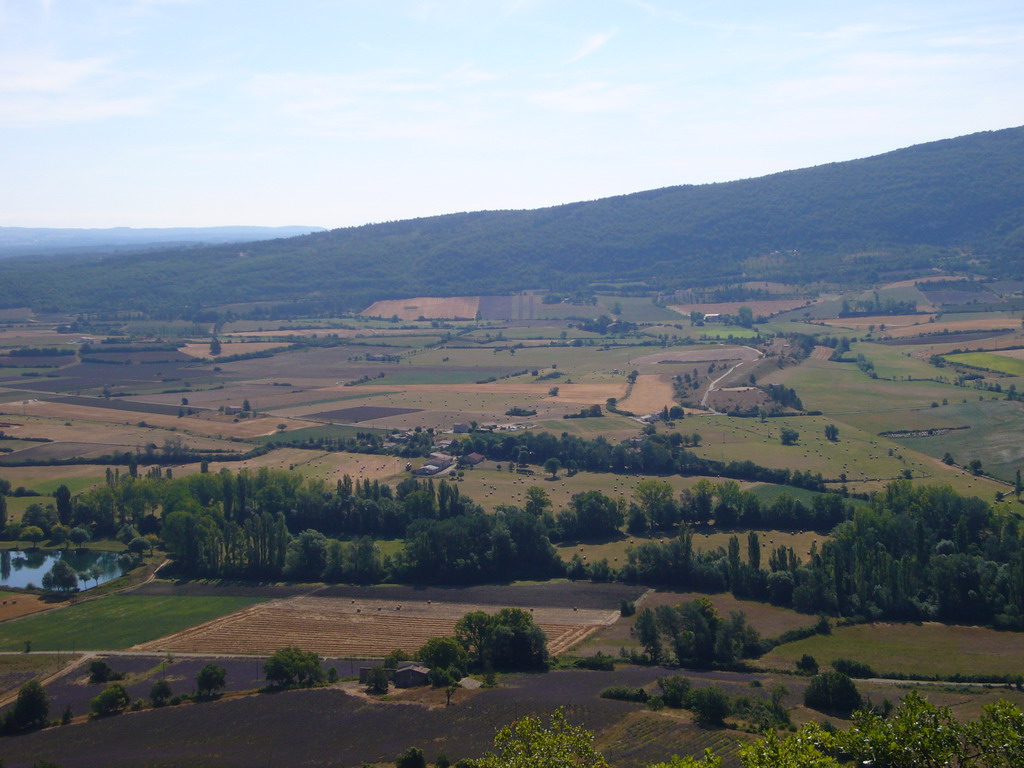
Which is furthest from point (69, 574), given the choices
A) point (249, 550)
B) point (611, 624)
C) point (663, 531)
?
point (663, 531)

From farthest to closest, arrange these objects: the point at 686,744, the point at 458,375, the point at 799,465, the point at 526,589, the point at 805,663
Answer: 1. the point at 458,375
2. the point at 799,465
3. the point at 526,589
4. the point at 805,663
5. the point at 686,744

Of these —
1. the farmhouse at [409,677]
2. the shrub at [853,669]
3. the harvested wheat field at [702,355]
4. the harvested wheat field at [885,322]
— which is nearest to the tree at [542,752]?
the farmhouse at [409,677]

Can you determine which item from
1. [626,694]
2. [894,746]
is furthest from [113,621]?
[894,746]

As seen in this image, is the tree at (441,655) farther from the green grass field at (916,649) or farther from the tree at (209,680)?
the green grass field at (916,649)

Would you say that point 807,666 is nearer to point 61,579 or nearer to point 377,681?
point 377,681

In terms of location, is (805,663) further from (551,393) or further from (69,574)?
(551,393)

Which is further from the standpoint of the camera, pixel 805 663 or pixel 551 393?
pixel 551 393
